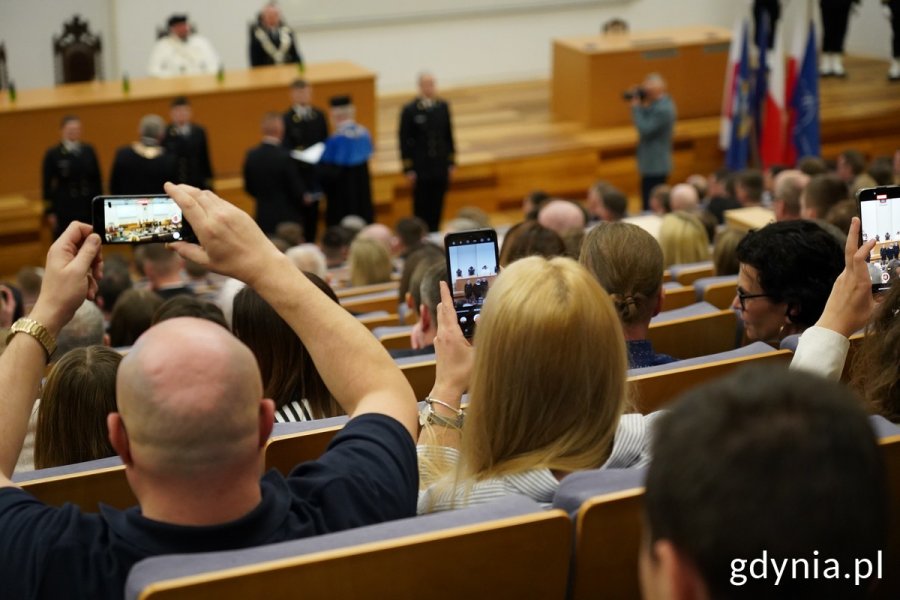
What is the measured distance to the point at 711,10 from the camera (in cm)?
1440

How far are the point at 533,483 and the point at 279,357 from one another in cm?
111

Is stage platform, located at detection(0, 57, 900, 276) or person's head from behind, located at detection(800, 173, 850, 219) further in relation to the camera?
stage platform, located at detection(0, 57, 900, 276)

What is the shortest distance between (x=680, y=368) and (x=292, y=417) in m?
0.96

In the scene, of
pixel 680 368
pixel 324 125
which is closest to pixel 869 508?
pixel 680 368

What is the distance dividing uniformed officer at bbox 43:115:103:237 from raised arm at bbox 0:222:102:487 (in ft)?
23.2

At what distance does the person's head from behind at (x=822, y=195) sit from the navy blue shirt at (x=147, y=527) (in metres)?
3.73

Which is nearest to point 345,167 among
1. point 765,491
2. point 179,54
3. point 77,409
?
point 179,54

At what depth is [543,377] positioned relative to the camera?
6.37ft

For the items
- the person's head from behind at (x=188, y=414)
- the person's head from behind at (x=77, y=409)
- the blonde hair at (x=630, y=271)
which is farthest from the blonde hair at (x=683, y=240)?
the person's head from behind at (x=188, y=414)

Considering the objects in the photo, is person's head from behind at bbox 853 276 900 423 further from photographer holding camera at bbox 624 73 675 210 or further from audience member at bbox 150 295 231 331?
photographer holding camera at bbox 624 73 675 210

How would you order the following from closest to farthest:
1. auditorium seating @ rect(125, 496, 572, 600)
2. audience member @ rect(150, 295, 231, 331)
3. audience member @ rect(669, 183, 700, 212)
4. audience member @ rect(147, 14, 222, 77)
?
1. auditorium seating @ rect(125, 496, 572, 600)
2. audience member @ rect(150, 295, 231, 331)
3. audience member @ rect(669, 183, 700, 212)
4. audience member @ rect(147, 14, 222, 77)

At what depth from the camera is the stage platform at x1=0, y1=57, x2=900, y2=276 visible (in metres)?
9.59

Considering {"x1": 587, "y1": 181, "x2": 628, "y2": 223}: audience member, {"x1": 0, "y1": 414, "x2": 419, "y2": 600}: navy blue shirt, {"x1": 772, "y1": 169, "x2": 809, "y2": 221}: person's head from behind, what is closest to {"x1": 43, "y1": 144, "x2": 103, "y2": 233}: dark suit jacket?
{"x1": 587, "y1": 181, "x2": 628, "y2": 223}: audience member

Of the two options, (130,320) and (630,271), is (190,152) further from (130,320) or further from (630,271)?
(630,271)
